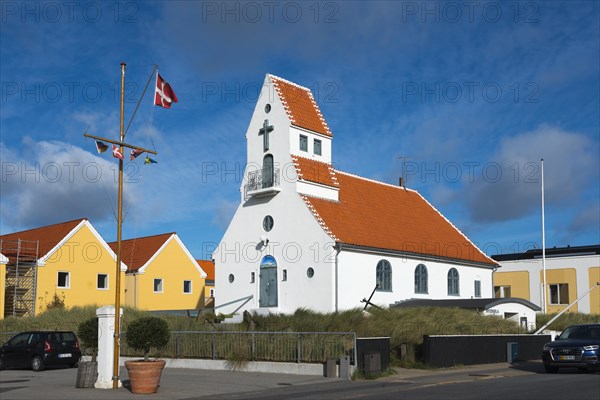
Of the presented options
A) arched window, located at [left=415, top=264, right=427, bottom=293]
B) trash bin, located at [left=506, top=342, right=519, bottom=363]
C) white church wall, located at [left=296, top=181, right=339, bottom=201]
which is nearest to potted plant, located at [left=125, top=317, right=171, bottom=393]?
trash bin, located at [left=506, top=342, right=519, bottom=363]

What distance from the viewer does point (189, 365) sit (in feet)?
94.0

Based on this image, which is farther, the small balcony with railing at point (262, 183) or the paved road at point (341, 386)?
the small balcony with railing at point (262, 183)

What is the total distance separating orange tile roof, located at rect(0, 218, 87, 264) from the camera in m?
48.8

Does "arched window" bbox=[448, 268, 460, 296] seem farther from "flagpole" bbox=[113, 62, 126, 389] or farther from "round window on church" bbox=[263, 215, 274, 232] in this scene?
"flagpole" bbox=[113, 62, 126, 389]

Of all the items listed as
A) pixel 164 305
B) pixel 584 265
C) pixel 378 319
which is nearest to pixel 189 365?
pixel 378 319

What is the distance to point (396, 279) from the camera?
42219 millimetres

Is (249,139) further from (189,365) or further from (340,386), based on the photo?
(340,386)

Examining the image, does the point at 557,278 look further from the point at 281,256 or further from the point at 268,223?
the point at 268,223

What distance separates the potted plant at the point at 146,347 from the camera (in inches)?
764

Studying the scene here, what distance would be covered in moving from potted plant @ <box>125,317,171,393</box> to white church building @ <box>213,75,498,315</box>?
1771 centimetres

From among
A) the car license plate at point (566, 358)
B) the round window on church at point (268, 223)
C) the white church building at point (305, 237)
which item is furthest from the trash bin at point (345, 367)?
the round window on church at point (268, 223)

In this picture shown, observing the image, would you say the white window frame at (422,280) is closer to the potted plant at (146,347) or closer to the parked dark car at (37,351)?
the parked dark car at (37,351)

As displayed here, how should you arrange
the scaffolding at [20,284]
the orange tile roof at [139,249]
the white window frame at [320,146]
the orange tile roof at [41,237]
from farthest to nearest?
the orange tile roof at [139,249] → the orange tile roof at [41,237] → the scaffolding at [20,284] → the white window frame at [320,146]

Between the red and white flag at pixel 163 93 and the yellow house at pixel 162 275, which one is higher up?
the red and white flag at pixel 163 93
